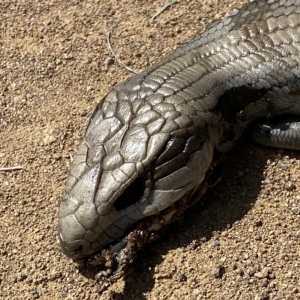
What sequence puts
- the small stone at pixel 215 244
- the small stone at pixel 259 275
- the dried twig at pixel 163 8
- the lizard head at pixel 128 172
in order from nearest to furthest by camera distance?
the lizard head at pixel 128 172
the small stone at pixel 259 275
the small stone at pixel 215 244
the dried twig at pixel 163 8

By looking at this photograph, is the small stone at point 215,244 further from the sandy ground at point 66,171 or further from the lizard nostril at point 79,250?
the lizard nostril at point 79,250

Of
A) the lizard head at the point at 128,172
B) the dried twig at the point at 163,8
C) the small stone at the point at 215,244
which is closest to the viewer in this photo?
the lizard head at the point at 128,172

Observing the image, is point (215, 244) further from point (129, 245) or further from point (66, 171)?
point (66, 171)

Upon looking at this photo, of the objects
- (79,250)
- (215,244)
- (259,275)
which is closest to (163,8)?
(215,244)

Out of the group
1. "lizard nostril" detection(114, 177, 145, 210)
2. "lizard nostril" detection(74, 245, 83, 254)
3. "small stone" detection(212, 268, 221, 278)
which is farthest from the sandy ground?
"lizard nostril" detection(114, 177, 145, 210)

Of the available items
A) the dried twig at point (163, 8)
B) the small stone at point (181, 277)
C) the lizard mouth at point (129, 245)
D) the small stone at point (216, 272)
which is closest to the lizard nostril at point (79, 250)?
the lizard mouth at point (129, 245)

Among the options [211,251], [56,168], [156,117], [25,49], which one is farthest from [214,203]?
[25,49]

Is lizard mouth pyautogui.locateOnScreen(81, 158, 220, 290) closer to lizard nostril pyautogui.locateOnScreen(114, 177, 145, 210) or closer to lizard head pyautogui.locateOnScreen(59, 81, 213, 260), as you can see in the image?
lizard head pyautogui.locateOnScreen(59, 81, 213, 260)
